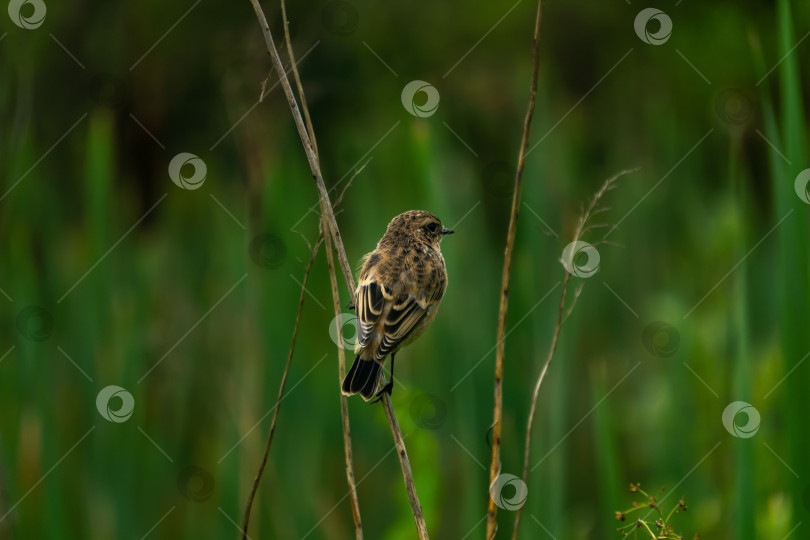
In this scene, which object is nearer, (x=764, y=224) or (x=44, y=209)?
(x=44, y=209)

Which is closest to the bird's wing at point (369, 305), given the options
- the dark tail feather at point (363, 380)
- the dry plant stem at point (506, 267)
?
the dark tail feather at point (363, 380)

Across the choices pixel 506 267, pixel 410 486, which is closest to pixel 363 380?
pixel 410 486

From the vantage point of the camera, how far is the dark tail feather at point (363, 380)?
2.50m

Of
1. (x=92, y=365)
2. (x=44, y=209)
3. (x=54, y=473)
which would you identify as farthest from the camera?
(x=44, y=209)

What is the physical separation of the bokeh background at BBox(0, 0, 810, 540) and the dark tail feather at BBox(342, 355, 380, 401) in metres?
0.42

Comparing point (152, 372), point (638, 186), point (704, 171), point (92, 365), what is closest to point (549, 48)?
point (704, 171)

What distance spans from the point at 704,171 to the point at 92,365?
315cm

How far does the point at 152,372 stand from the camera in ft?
12.7

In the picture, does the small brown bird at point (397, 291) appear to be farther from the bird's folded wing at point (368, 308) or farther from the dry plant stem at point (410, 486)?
the dry plant stem at point (410, 486)

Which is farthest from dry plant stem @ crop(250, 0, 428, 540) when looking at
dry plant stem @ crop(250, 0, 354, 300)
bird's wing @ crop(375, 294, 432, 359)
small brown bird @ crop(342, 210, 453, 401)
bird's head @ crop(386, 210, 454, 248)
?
bird's head @ crop(386, 210, 454, 248)

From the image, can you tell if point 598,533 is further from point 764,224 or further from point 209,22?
point 209,22

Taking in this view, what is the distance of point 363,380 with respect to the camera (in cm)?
255

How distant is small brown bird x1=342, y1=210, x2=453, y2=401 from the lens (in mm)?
2803

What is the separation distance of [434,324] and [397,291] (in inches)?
8.4
